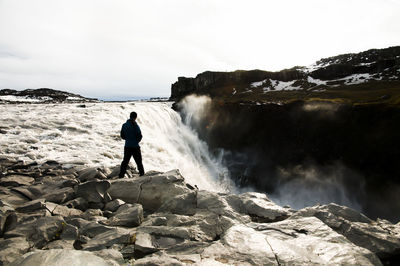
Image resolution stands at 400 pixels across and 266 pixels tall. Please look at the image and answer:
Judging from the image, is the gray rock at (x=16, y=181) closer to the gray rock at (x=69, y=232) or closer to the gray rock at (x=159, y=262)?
the gray rock at (x=69, y=232)

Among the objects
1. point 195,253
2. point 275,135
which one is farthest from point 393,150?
point 195,253

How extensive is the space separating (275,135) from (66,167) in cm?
2843

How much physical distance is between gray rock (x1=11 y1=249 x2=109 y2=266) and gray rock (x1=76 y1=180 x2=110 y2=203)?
16.7 feet

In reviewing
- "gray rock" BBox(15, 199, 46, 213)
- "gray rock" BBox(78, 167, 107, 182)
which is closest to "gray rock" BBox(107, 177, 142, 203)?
"gray rock" BBox(78, 167, 107, 182)

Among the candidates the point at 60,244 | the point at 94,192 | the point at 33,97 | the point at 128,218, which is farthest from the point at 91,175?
the point at 33,97

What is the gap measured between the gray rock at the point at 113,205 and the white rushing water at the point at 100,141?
23.4 feet

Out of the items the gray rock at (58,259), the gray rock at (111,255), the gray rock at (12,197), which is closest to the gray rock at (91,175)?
the gray rock at (12,197)

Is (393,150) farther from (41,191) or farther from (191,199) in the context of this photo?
(41,191)

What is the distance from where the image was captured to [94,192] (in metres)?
9.25

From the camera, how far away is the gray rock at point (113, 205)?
28.3ft

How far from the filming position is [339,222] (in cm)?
739

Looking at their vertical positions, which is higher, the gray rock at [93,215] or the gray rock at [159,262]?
the gray rock at [159,262]

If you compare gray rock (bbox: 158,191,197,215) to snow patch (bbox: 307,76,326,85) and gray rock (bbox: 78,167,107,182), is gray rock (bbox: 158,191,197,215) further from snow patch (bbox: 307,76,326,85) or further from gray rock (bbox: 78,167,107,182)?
snow patch (bbox: 307,76,326,85)

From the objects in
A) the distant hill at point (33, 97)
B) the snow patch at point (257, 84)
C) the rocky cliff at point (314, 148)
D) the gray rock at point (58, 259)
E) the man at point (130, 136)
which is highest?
the snow patch at point (257, 84)
